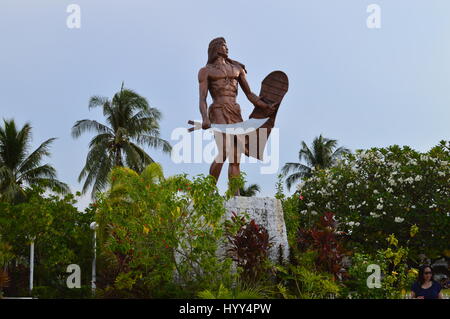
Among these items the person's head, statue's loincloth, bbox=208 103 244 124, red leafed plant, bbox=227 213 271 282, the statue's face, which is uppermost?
the statue's face

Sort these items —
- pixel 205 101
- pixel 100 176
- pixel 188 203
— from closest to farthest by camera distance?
pixel 188 203 → pixel 205 101 → pixel 100 176

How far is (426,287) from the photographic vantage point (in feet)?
24.5

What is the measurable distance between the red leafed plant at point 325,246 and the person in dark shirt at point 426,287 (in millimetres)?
1014

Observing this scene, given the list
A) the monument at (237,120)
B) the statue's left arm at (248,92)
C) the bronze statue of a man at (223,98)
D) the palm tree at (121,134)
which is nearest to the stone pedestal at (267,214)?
the monument at (237,120)

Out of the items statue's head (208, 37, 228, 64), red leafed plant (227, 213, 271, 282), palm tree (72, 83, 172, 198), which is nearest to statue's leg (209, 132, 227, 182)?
red leafed plant (227, 213, 271, 282)

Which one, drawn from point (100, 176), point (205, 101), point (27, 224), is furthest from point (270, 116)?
point (100, 176)

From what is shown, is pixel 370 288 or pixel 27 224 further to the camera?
pixel 27 224

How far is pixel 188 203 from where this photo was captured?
839 cm

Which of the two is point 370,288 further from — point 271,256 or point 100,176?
point 100,176

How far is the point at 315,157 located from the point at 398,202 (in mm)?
17243

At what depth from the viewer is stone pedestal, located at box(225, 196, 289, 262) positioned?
8.55 metres

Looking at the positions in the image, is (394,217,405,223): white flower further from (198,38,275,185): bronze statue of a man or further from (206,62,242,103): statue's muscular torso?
(206,62,242,103): statue's muscular torso

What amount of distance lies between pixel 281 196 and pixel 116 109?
14.4 m
